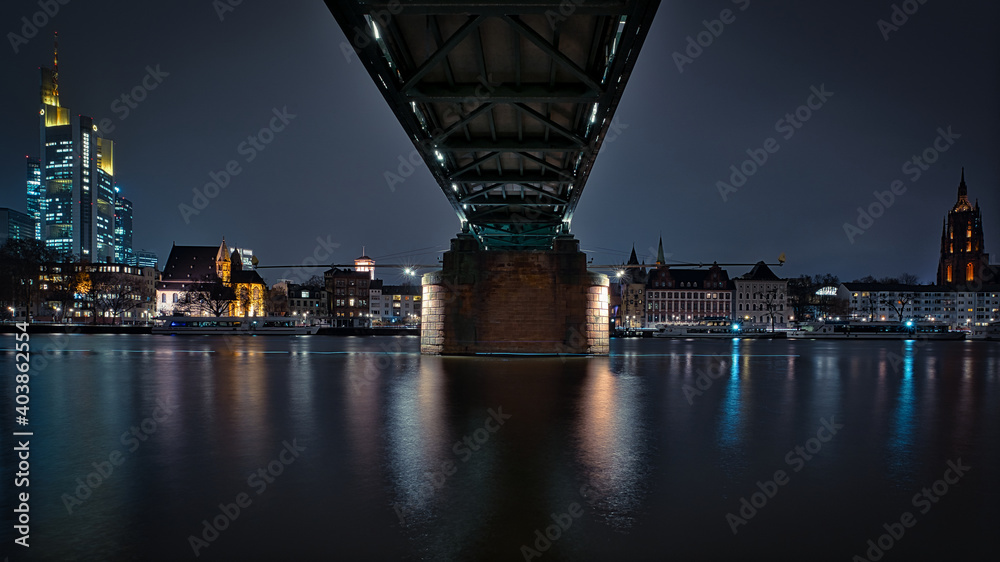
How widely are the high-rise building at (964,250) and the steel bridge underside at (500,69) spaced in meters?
199

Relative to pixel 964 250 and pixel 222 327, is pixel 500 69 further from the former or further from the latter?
pixel 964 250

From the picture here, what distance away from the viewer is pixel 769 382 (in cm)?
2080

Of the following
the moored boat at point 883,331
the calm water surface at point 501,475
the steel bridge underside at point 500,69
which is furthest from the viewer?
the moored boat at point 883,331

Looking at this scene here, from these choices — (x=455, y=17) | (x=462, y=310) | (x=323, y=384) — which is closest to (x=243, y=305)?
(x=462, y=310)

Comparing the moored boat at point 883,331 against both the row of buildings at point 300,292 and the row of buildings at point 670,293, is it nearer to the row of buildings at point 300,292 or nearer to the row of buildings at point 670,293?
the row of buildings at point 670,293

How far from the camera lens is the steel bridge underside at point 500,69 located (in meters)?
11.2

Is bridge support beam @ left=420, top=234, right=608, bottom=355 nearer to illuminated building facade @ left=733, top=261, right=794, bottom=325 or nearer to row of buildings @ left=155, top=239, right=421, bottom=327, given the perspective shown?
row of buildings @ left=155, top=239, right=421, bottom=327

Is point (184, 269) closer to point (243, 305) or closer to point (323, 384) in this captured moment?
point (243, 305)

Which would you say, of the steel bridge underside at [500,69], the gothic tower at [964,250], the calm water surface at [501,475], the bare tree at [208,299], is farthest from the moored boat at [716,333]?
the gothic tower at [964,250]

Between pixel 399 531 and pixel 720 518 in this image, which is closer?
pixel 399 531

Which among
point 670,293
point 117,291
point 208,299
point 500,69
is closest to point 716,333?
point 670,293

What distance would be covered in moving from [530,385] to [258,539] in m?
13.4

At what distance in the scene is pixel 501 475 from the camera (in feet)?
25.8

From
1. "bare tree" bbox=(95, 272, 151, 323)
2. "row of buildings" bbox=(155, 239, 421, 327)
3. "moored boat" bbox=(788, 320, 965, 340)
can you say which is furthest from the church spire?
"bare tree" bbox=(95, 272, 151, 323)
